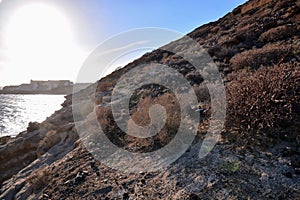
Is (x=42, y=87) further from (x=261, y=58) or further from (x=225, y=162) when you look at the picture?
(x=225, y=162)

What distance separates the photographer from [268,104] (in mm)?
4133

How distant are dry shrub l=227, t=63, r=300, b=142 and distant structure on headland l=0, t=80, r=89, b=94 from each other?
146159mm

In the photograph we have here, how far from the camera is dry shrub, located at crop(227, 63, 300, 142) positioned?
402cm

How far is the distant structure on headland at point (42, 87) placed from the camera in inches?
5684

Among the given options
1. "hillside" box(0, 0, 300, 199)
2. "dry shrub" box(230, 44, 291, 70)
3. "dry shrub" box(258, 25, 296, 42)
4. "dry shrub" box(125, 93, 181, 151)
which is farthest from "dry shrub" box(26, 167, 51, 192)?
"dry shrub" box(258, 25, 296, 42)

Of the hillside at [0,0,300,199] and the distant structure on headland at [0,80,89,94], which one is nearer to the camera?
the hillside at [0,0,300,199]

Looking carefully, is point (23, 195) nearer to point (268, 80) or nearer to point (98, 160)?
point (98, 160)

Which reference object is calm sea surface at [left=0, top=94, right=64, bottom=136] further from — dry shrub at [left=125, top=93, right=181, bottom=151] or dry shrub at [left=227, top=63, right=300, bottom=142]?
dry shrub at [left=227, top=63, right=300, bottom=142]

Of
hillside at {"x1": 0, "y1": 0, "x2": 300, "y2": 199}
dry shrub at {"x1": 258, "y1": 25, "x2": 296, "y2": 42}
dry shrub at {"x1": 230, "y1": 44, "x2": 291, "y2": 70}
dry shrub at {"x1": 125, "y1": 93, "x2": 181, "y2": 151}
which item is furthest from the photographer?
dry shrub at {"x1": 258, "y1": 25, "x2": 296, "y2": 42}

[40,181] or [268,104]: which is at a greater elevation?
[268,104]

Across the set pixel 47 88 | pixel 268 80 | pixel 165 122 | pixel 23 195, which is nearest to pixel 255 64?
pixel 268 80

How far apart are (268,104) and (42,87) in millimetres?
174605

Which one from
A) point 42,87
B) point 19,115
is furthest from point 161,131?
point 42,87

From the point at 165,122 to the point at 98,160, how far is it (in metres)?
1.92
